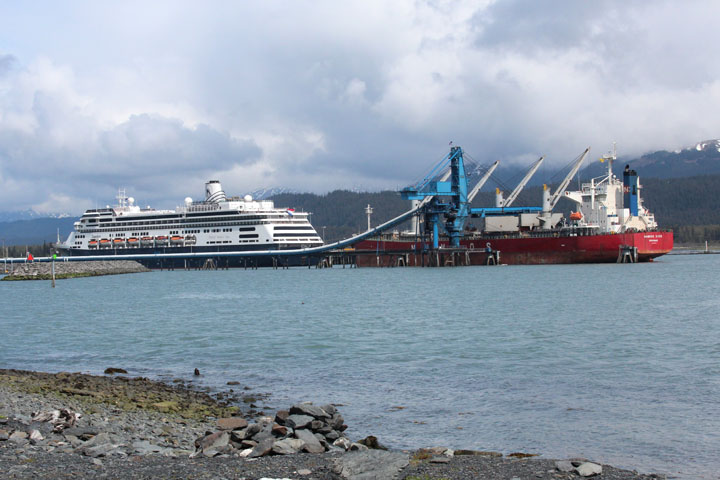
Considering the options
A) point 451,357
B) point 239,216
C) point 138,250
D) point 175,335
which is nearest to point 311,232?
point 239,216

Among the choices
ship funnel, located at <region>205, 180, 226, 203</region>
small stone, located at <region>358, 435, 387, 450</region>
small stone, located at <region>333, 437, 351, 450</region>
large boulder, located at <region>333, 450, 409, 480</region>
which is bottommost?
small stone, located at <region>358, 435, 387, 450</region>

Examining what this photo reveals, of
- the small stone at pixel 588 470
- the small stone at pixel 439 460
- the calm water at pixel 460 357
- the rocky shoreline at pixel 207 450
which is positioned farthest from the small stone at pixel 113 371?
the small stone at pixel 588 470

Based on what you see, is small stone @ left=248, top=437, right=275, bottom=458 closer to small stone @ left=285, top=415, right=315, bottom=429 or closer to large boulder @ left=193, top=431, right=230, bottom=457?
large boulder @ left=193, top=431, right=230, bottom=457

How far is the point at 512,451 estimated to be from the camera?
1048 centimetres

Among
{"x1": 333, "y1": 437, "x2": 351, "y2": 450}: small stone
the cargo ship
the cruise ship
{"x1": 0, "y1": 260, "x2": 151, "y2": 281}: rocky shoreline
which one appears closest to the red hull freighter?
the cargo ship

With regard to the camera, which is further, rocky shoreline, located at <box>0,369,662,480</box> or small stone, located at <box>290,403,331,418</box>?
small stone, located at <box>290,403,331,418</box>

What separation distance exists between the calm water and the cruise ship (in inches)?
2009

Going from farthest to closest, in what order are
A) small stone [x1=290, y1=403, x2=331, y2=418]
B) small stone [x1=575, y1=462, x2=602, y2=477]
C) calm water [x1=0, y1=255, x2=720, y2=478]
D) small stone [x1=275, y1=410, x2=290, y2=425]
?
calm water [x1=0, y1=255, x2=720, y2=478] → small stone [x1=290, y1=403, x2=331, y2=418] → small stone [x1=275, y1=410, x2=290, y2=425] → small stone [x1=575, y1=462, x2=602, y2=477]

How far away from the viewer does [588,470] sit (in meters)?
8.36

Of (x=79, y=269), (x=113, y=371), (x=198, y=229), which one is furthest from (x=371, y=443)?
(x=198, y=229)

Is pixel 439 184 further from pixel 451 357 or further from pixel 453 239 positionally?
pixel 451 357

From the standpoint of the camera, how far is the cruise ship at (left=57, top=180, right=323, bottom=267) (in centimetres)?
9362

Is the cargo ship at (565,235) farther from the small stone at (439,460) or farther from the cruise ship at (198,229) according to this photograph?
the small stone at (439,460)

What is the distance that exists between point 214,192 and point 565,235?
54.0 metres
